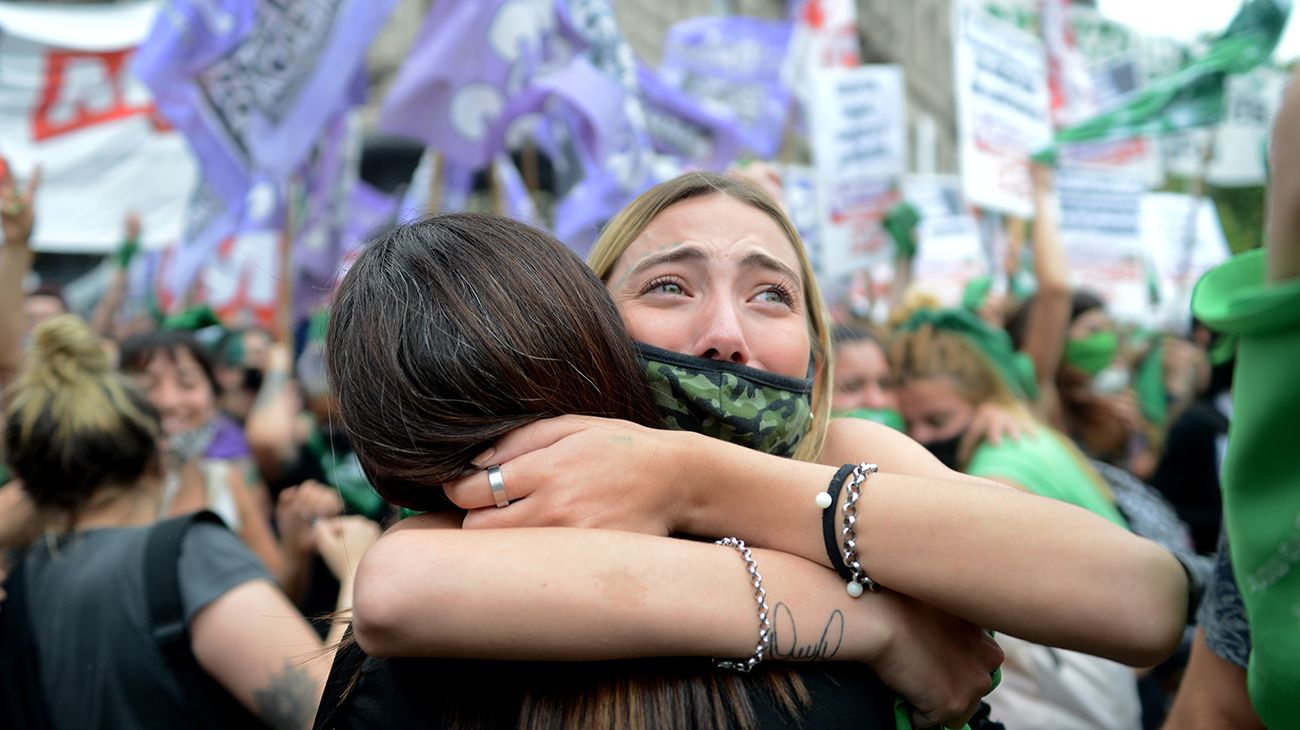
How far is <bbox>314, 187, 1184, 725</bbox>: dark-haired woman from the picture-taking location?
1278mm

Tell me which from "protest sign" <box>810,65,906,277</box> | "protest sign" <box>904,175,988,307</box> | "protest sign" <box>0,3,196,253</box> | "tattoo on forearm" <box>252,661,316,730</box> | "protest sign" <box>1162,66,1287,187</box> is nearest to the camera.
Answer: "tattoo on forearm" <box>252,661,316,730</box>

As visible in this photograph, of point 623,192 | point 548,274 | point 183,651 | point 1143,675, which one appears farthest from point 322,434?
point 548,274

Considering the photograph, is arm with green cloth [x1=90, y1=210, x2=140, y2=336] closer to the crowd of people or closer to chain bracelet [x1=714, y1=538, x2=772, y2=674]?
the crowd of people

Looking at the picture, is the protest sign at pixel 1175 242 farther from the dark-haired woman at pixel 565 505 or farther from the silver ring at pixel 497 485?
the silver ring at pixel 497 485

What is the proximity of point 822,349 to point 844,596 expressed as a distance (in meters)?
0.67

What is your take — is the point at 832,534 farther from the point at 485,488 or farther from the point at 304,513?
the point at 304,513

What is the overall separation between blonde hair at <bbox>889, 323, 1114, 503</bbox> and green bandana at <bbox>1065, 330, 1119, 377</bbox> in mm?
1355

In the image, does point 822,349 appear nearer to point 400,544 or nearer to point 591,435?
point 591,435

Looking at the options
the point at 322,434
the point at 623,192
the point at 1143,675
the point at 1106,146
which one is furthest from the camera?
the point at 1106,146

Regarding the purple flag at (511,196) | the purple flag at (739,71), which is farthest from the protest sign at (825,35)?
the purple flag at (511,196)

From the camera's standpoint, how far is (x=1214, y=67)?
395 centimetres

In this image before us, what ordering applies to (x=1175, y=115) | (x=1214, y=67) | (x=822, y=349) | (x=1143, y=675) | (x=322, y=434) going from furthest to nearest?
(x=322, y=434)
(x=1175, y=115)
(x=1214, y=67)
(x=1143, y=675)
(x=822, y=349)

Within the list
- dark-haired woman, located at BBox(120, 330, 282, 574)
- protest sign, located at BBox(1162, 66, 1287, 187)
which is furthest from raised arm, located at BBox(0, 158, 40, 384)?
protest sign, located at BBox(1162, 66, 1287, 187)

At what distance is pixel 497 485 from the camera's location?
138 centimetres
